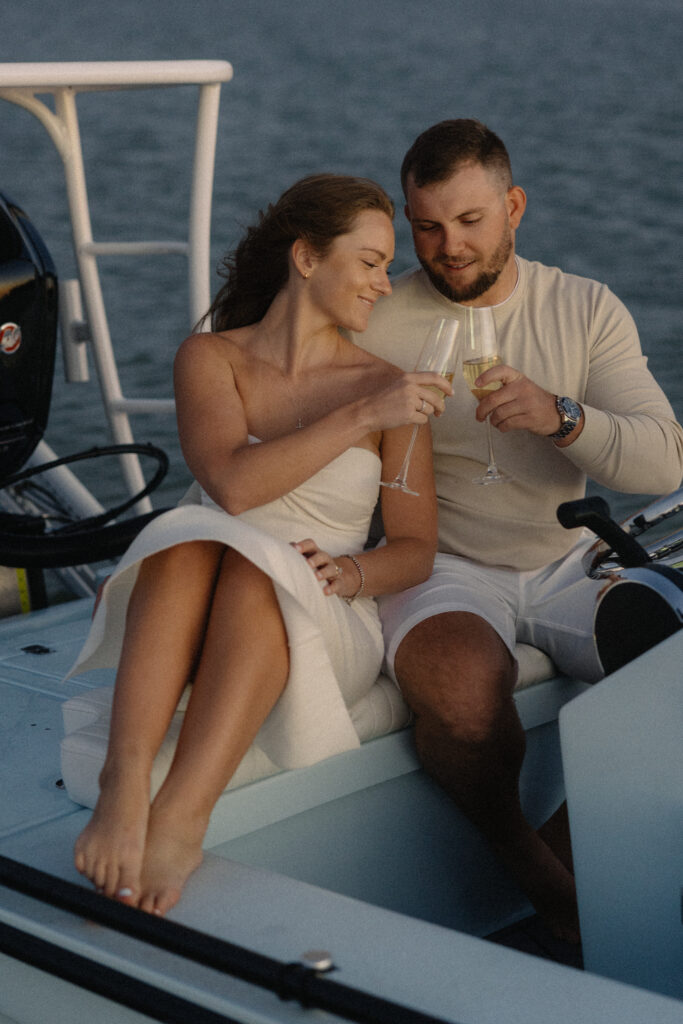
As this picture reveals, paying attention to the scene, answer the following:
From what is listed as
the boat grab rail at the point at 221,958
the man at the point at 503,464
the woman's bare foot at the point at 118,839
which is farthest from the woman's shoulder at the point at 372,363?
the boat grab rail at the point at 221,958

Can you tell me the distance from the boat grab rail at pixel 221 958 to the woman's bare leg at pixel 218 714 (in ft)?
0.37

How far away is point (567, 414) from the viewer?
2.16 m

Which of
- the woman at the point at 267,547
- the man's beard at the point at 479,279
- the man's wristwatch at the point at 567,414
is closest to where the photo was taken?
the woman at the point at 267,547

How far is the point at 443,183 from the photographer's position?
2303mm

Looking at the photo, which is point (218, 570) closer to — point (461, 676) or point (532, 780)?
point (461, 676)

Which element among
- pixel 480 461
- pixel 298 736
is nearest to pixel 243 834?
pixel 298 736

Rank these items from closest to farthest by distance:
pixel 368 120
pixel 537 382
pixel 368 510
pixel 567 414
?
pixel 567 414 < pixel 368 510 < pixel 537 382 < pixel 368 120

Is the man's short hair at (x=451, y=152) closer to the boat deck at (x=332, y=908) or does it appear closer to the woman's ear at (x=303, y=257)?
the woman's ear at (x=303, y=257)

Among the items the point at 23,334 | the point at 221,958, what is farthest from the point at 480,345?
the point at 23,334

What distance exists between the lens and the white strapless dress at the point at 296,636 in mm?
1815

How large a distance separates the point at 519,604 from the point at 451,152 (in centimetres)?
84

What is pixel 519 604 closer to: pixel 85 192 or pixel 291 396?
pixel 291 396

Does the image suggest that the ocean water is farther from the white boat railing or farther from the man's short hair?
the man's short hair

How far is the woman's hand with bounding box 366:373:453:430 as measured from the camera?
2041 millimetres
